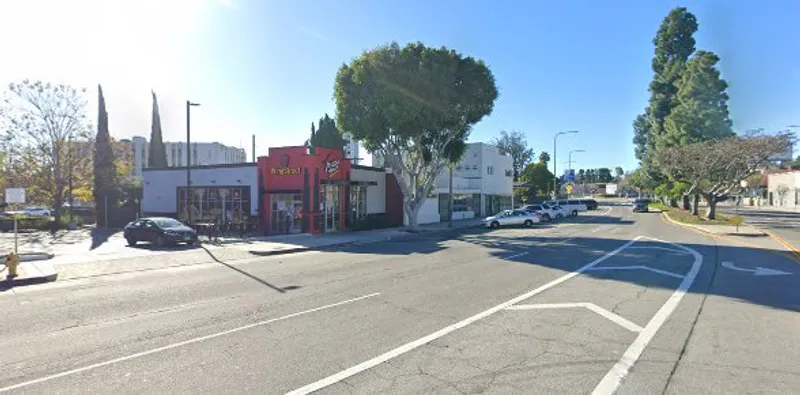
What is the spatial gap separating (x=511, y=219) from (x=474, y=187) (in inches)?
529

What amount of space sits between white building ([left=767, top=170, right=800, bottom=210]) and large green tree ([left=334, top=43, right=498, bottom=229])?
60059mm

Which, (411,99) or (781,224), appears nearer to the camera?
(411,99)

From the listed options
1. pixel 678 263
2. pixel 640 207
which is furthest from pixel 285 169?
pixel 640 207

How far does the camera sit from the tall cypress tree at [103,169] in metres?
35.4

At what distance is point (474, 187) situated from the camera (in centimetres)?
4997

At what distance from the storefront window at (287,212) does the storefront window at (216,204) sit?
1.68 metres

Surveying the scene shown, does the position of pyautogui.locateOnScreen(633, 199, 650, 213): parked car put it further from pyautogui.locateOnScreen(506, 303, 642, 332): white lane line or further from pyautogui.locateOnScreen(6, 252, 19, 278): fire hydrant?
pyautogui.locateOnScreen(6, 252, 19, 278): fire hydrant

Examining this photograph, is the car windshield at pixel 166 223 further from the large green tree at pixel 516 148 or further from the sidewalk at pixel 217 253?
the large green tree at pixel 516 148

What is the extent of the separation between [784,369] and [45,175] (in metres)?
42.1

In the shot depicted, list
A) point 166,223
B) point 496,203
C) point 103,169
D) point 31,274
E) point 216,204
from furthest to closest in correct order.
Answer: point 496,203 < point 103,169 < point 216,204 < point 166,223 < point 31,274

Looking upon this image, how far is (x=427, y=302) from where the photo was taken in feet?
31.7

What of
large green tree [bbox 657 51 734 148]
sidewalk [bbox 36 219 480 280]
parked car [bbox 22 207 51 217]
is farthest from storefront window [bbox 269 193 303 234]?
large green tree [bbox 657 51 734 148]

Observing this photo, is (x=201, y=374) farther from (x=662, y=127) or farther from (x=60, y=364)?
(x=662, y=127)

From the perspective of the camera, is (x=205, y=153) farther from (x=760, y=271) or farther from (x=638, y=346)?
(x=638, y=346)
